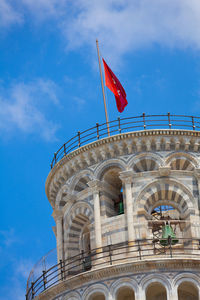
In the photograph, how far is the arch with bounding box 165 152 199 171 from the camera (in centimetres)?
5571

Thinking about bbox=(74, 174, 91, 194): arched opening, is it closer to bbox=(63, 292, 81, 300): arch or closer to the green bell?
the green bell

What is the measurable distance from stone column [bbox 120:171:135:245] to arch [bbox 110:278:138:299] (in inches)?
104

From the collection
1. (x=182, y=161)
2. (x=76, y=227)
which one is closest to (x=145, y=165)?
(x=182, y=161)

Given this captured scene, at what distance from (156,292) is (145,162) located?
832 centimetres

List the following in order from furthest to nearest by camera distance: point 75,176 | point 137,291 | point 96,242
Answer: point 75,176 → point 96,242 → point 137,291

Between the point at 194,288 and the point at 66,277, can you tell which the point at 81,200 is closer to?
the point at 66,277

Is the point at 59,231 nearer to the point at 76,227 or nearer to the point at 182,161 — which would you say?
the point at 76,227

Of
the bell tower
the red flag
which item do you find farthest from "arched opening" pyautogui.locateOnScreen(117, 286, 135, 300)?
the red flag

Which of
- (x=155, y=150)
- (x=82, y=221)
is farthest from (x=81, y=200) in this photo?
(x=155, y=150)

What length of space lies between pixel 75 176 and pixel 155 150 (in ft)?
17.8

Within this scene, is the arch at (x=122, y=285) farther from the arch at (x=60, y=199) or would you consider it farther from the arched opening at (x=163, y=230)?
the arch at (x=60, y=199)

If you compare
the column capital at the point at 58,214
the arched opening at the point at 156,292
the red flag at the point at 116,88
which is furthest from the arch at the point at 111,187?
the red flag at the point at 116,88

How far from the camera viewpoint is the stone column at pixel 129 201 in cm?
5306

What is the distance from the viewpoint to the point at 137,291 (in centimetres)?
5041
